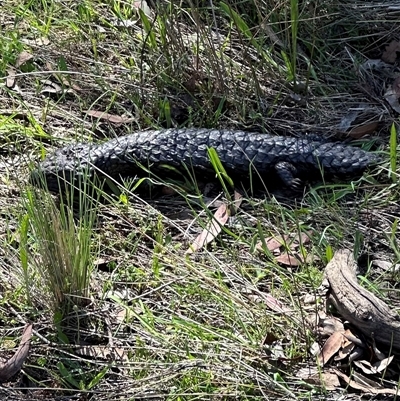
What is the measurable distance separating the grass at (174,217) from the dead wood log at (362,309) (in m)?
0.11

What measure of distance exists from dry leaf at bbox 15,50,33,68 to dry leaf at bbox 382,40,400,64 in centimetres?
207

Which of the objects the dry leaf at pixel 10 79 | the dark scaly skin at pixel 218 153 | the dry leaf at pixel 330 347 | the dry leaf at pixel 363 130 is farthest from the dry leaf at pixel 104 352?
the dry leaf at pixel 10 79

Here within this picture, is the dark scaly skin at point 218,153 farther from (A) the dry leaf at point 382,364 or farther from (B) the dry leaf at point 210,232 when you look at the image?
(A) the dry leaf at point 382,364

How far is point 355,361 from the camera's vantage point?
3107 millimetres

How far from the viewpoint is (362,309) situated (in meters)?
3.14

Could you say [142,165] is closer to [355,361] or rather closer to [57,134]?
[57,134]

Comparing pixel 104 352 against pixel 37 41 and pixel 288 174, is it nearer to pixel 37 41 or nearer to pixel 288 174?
pixel 288 174

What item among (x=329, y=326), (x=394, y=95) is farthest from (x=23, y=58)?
(x=329, y=326)

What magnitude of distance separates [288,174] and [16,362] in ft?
5.50

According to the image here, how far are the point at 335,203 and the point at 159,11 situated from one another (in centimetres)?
148

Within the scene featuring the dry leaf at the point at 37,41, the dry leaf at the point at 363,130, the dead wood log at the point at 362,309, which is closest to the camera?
the dead wood log at the point at 362,309

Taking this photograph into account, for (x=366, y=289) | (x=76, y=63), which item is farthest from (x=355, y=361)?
(x=76, y=63)

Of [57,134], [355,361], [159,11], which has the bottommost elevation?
[355,361]

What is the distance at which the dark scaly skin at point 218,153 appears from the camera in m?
4.10
